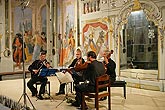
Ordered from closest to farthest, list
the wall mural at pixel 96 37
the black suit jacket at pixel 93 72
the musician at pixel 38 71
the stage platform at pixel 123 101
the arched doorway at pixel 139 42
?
1. the black suit jacket at pixel 93 72
2. the stage platform at pixel 123 101
3. the musician at pixel 38 71
4. the arched doorway at pixel 139 42
5. the wall mural at pixel 96 37

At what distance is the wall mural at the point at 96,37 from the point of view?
9297 mm

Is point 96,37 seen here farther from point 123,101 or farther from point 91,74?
point 91,74

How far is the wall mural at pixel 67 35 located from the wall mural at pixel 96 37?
3.72 feet

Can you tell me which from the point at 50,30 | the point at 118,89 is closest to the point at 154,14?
the point at 118,89

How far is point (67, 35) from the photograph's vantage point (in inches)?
464

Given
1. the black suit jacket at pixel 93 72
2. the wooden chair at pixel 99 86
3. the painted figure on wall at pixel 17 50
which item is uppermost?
the painted figure on wall at pixel 17 50

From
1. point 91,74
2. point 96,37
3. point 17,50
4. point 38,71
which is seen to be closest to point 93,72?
point 91,74

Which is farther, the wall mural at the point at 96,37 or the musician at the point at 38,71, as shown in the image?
the wall mural at the point at 96,37

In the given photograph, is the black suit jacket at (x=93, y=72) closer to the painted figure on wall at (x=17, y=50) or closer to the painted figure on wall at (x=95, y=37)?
the painted figure on wall at (x=95, y=37)

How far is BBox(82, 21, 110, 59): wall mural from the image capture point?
366 inches

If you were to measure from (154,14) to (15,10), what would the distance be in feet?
23.0

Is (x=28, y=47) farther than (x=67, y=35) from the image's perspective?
Yes

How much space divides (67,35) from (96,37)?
2426 millimetres

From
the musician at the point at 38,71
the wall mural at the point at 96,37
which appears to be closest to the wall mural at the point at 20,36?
the wall mural at the point at 96,37
